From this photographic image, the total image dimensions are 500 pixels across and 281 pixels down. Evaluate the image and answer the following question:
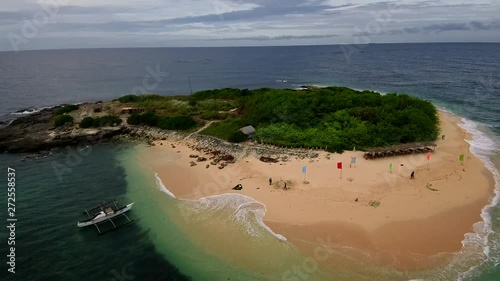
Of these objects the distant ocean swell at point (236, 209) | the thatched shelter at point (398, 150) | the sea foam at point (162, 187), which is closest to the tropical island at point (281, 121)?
the thatched shelter at point (398, 150)

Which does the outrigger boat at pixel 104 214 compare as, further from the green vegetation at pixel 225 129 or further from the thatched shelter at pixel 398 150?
the thatched shelter at pixel 398 150

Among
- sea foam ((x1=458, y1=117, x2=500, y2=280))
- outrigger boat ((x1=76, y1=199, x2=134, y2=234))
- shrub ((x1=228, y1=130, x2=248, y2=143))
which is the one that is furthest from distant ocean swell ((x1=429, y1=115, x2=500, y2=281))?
shrub ((x1=228, y1=130, x2=248, y2=143))

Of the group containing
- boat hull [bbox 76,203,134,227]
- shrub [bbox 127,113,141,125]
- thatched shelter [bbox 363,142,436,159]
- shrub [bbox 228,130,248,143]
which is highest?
shrub [bbox 127,113,141,125]

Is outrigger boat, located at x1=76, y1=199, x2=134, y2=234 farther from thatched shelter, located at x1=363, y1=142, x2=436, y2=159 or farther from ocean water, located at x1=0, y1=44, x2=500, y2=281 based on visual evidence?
thatched shelter, located at x1=363, y1=142, x2=436, y2=159

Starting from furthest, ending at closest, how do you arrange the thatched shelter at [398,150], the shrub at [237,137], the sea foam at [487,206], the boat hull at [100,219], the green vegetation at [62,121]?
the green vegetation at [62,121] < the shrub at [237,137] < the thatched shelter at [398,150] < the boat hull at [100,219] < the sea foam at [487,206]

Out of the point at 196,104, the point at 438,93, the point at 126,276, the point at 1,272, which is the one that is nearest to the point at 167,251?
the point at 126,276

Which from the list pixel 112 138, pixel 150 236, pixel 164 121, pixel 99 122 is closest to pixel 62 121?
pixel 99 122
